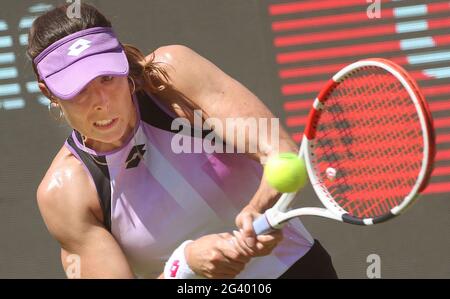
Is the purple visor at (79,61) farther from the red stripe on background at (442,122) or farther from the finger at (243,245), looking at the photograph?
the red stripe on background at (442,122)

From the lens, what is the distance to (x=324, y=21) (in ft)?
11.7

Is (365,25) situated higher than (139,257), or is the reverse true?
(365,25)

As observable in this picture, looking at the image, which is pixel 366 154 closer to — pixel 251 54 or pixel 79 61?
pixel 79 61

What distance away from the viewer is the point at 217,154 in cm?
239

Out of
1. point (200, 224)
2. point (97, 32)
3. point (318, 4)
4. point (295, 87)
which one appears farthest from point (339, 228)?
point (97, 32)

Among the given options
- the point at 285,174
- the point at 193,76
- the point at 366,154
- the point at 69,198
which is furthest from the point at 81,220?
the point at 366,154

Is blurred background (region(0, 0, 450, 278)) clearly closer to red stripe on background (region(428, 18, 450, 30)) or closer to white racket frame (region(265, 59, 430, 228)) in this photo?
red stripe on background (region(428, 18, 450, 30))

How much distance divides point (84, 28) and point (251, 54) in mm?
1312

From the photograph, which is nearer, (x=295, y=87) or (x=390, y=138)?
(x=390, y=138)

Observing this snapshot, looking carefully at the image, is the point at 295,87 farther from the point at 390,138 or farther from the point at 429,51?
the point at 390,138

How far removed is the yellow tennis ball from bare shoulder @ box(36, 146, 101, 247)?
0.45m

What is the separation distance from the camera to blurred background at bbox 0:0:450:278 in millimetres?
3518

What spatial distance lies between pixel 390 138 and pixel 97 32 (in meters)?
0.65
